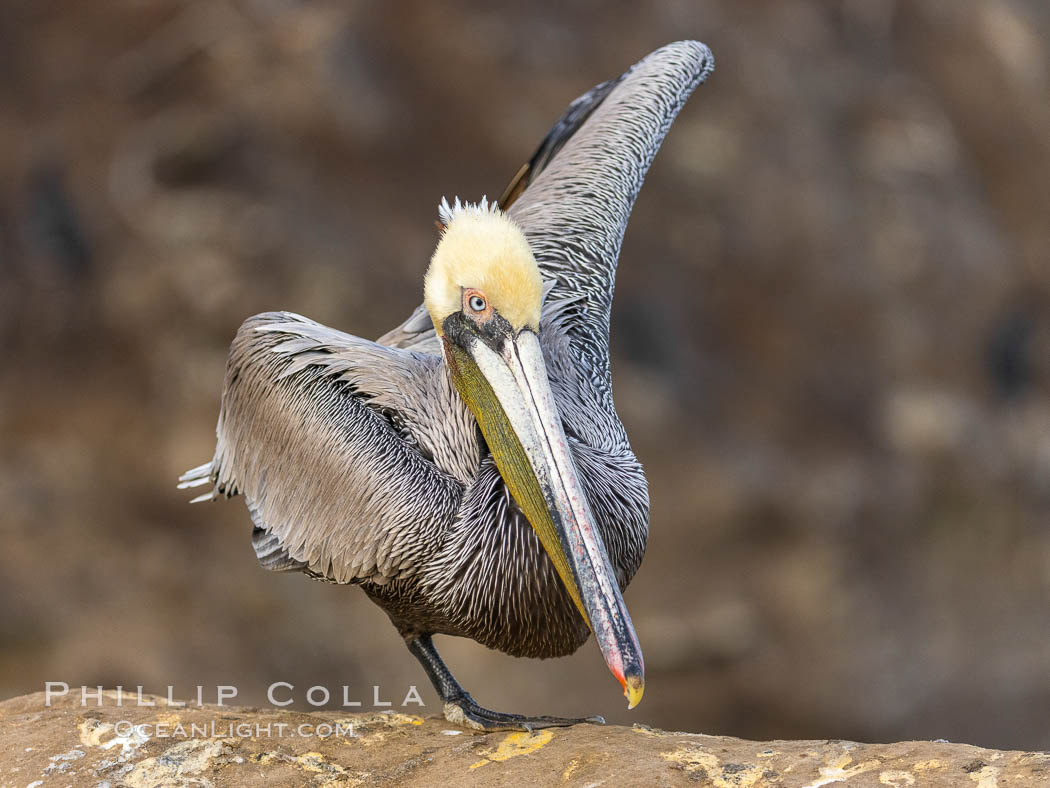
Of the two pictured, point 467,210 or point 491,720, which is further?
point 491,720

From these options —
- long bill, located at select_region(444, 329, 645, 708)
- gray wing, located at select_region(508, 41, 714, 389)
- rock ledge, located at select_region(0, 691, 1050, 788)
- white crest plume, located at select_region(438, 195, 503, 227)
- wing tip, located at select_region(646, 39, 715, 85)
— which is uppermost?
wing tip, located at select_region(646, 39, 715, 85)

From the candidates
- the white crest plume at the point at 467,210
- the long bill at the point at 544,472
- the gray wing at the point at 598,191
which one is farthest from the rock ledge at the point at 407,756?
the white crest plume at the point at 467,210

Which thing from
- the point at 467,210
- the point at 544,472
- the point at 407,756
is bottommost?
the point at 407,756

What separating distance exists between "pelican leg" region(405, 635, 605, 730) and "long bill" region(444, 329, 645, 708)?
2.05 ft

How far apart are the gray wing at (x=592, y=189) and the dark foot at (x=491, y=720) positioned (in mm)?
1168

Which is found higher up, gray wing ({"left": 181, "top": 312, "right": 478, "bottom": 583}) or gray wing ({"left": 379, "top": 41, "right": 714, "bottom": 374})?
gray wing ({"left": 379, "top": 41, "right": 714, "bottom": 374})

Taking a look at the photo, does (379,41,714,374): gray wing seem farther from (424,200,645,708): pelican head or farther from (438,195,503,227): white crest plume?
(424,200,645,708): pelican head

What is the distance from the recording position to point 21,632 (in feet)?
28.6

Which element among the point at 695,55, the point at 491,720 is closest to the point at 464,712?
the point at 491,720

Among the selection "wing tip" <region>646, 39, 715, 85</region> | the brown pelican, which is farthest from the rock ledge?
"wing tip" <region>646, 39, 715, 85</region>

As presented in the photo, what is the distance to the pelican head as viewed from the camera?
2.79m

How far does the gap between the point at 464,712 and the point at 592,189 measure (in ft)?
7.75

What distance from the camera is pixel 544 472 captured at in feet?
9.43

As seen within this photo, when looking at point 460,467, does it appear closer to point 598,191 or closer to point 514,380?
point 514,380
